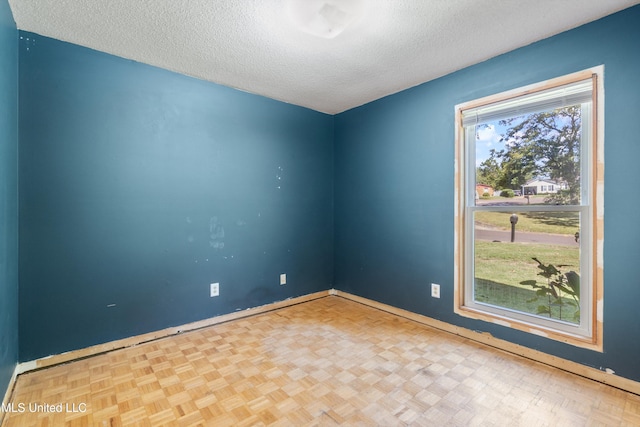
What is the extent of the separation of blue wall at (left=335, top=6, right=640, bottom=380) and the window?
0.07 m

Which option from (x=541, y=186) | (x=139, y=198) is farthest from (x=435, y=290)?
(x=139, y=198)

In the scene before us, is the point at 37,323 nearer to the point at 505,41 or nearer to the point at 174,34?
the point at 174,34

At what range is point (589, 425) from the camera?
1.49m

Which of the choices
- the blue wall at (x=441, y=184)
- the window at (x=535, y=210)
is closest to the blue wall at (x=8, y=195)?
the blue wall at (x=441, y=184)

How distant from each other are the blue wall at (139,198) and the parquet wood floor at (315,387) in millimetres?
368

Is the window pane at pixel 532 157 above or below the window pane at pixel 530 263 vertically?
above

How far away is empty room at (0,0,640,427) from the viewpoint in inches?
68.5

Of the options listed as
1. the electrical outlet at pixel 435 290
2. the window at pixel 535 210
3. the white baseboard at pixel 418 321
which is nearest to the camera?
the white baseboard at pixel 418 321

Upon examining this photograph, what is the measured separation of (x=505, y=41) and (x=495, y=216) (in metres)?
1.33

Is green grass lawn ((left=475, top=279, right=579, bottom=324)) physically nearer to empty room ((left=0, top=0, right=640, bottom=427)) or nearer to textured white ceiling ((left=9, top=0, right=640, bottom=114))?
empty room ((left=0, top=0, right=640, bottom=427))

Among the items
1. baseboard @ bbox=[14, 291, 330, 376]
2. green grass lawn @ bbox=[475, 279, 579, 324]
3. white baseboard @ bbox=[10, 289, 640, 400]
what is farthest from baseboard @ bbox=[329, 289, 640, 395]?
baseboard @ bbox=[14, 291, 330, 376]

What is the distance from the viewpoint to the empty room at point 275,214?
1.74 m

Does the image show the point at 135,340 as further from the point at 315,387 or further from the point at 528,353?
the point at 528,353

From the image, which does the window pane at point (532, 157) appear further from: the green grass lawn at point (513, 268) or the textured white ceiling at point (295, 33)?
the textured white ceiling at point (295, 33)
